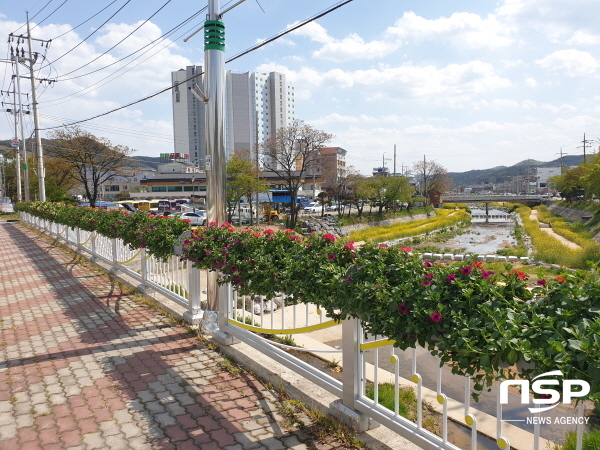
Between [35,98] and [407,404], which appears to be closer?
[407,404]

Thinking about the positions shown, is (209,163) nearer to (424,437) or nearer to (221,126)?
(221,126)

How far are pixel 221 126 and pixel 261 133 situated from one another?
108253mm

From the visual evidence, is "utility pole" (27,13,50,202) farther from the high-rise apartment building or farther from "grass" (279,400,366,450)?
the high-rise apartment building

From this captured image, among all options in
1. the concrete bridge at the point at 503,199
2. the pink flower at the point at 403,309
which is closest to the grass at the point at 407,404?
the pink flower at the point at 403,309

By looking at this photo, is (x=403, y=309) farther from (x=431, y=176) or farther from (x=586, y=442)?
(x=431, y=176)

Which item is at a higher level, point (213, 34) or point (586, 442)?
point (213, 34)

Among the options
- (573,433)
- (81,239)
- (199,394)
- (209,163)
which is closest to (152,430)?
(199,394)

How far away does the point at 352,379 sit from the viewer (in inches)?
141

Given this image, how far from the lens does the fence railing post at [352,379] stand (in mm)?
3520

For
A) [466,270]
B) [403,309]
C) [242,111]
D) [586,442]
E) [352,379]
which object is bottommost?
[586,442]

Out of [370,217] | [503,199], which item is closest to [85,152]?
[370,217]

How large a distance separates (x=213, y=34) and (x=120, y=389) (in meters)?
4.89

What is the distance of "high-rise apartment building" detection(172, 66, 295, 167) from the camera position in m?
96.6

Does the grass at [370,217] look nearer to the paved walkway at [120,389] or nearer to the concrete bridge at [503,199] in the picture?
the concrete bridge at [503,199]
